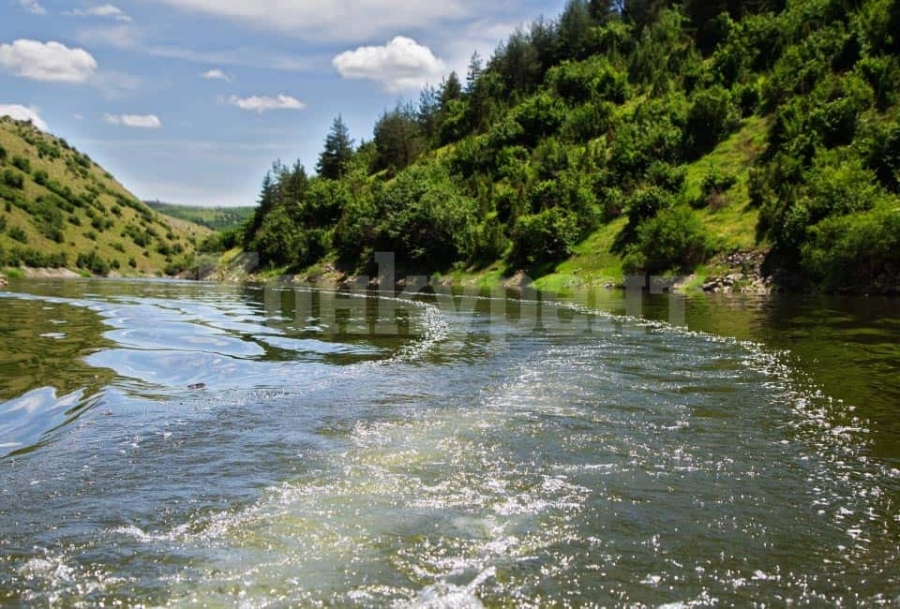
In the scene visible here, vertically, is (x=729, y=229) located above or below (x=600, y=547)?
above

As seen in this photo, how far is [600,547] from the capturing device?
15.6ft

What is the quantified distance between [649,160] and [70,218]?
4433 inches

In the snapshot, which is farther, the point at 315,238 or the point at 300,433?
the point at 315,238

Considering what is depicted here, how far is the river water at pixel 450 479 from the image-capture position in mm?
4266

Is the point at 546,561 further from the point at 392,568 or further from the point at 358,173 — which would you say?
the point at 358,173

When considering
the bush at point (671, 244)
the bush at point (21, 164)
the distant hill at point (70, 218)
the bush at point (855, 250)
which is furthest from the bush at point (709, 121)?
the bush at point (21, 164)

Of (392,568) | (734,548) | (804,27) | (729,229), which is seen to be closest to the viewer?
(392,568)

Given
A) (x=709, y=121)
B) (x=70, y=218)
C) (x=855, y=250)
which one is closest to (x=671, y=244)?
(x=855, y=250)

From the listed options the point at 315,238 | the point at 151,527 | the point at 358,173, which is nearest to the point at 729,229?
the point at 151,527

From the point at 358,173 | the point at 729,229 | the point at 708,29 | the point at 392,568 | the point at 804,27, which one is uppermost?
the point at 708,29

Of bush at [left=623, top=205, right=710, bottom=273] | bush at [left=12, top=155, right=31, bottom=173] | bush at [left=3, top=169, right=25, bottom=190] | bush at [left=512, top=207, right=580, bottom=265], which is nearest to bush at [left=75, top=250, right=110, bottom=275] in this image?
bush at [left=3, top=169, right=25, bottom=190]

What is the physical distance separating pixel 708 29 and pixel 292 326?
91.8 metres

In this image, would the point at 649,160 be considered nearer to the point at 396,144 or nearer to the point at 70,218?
the point at 396,144

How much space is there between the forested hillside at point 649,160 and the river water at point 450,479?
27.1 m
